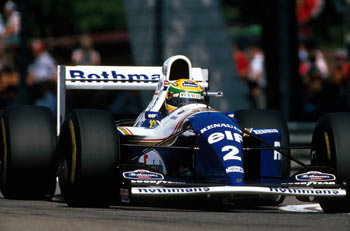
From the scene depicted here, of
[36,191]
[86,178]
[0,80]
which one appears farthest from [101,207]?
[0,80]

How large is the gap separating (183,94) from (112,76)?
57.3 inches

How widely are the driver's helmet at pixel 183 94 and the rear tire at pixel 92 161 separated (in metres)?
1.18

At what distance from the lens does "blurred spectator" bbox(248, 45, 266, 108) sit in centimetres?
2309

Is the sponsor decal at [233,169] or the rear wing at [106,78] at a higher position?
the rear wing at [106,78]

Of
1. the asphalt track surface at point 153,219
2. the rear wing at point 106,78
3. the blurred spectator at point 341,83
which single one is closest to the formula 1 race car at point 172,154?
the asphalt track surface at point 153,219

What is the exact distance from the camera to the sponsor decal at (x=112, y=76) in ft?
Result: 35.5

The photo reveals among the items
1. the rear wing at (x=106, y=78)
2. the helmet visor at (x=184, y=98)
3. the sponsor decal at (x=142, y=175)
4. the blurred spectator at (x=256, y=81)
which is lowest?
the blurred spectator at (x=256, y=81)

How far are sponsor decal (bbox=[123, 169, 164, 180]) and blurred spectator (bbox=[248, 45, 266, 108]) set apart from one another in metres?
14.2

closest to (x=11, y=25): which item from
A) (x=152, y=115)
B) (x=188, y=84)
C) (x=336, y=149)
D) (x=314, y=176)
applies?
(x=188, y=84)

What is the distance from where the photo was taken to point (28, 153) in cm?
917

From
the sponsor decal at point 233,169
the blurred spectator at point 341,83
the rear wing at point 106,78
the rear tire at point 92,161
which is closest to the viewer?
the sponsor decal at point 233,169

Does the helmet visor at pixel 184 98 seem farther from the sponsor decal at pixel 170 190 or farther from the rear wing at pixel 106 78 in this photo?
the sponsor decal at pixel 170 190

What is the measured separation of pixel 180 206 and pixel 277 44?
7765mm

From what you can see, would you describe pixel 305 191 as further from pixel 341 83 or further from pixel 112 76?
pixel 341 83
